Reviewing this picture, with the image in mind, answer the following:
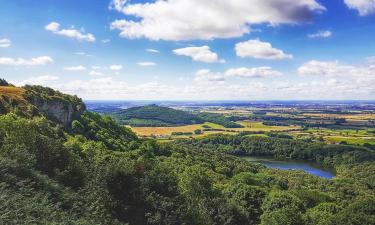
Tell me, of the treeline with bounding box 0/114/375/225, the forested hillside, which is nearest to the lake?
the forested hillside

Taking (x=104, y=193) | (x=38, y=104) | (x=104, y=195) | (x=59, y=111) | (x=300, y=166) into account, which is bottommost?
(x=300, y=166)

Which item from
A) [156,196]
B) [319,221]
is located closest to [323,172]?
[319,221]

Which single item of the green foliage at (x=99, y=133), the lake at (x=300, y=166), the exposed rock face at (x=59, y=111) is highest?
the exposed rock face at (x=59, y=111)

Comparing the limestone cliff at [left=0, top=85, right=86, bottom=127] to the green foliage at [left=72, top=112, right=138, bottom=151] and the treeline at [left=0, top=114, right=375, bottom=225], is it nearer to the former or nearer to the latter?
the green foliage at [left=72, top=112, right=138, bottom=151]

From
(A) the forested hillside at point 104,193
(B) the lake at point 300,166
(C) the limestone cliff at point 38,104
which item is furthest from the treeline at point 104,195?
(B) the lake at point 300,166

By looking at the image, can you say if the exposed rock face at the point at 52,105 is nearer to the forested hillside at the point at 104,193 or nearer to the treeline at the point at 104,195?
the forested hillside at the point at 104,193

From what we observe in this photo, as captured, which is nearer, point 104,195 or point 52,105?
point 104,195

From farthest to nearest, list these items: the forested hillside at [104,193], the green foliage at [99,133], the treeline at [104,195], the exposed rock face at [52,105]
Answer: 1. the green foliage at [99,133]
2. the exposed rock face at [52,105]
3. the forested hillside at [104,193]
4. the treeline at [104,195]

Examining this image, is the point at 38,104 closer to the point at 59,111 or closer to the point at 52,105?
the point at 52,105

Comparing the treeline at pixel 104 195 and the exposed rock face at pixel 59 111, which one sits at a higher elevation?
the exposed rock face at pixel 59 111

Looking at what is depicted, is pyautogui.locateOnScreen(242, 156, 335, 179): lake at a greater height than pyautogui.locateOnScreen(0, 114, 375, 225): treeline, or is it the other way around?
pyautogui.locateOnScreen(0, 114, 375, 225): treeline

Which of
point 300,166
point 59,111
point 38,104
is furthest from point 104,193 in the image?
point 300,166
